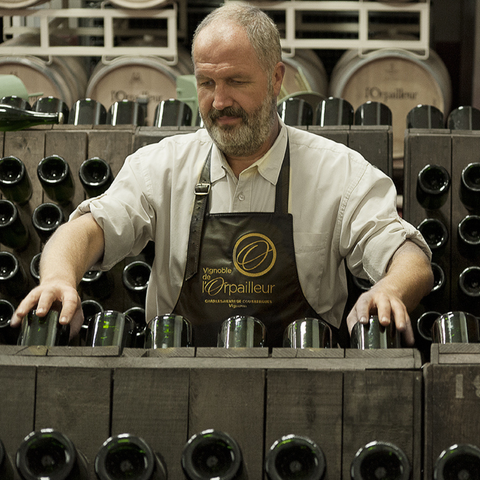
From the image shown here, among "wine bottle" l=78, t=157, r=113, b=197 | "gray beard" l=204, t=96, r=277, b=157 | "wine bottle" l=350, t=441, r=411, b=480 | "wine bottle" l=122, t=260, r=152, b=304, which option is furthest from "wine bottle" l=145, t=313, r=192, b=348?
"wine bottle" l=78, t=157, r=113, b=197

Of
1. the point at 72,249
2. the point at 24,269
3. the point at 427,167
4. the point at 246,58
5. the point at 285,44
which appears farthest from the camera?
the point at 285,44

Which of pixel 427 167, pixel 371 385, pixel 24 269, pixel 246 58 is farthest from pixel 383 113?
pixel 371 385

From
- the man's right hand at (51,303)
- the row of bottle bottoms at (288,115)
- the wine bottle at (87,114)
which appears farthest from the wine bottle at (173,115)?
the man's right hand at (51,303)

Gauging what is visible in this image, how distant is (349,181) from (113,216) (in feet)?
2.11

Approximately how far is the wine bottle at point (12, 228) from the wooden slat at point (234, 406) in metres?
1.51

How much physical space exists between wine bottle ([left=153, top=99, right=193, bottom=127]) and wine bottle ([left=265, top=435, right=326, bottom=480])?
1.79 metres

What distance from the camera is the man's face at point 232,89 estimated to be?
6.10ft

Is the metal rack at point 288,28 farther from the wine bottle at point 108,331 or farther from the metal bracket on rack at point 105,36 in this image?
the wine bottle at point 108,331

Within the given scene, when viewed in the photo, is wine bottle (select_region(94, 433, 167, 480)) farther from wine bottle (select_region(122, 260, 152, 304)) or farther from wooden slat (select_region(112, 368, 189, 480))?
wine bottle (select_region(122, 260, 152, 304))

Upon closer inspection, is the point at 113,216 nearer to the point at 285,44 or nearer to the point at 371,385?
the point at 371,385

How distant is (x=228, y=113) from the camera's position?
1.91 metres

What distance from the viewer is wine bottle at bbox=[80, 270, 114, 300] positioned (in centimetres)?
238

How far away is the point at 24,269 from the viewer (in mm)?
2508

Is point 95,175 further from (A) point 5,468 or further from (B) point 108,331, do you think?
(A) point 5,468
